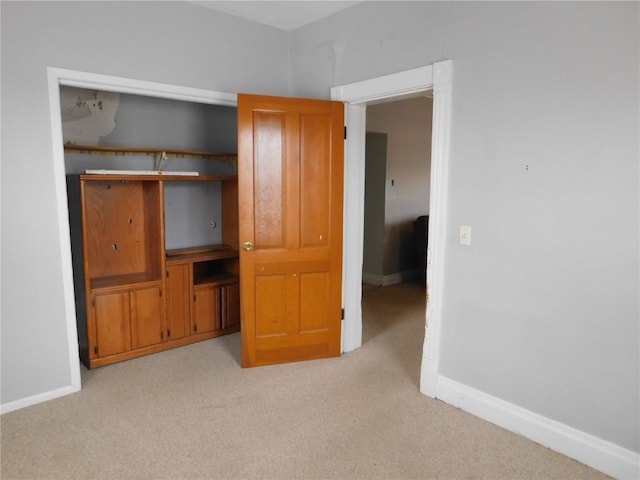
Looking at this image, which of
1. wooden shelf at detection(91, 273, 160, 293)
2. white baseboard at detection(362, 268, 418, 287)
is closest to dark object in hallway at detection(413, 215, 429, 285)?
white baseboard at detection(362, 268, 418, 287)

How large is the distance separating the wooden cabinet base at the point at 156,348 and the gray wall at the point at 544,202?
2.05 meters

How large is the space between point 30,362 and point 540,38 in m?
3.48

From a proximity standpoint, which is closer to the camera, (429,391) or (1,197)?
(1,197)

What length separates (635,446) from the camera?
6.82 feet

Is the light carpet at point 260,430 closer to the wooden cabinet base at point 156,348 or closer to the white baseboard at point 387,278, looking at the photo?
the wooden cabinet base at point 156,348

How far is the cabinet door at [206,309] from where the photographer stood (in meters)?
3.79

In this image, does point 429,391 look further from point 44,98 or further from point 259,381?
point 44,98

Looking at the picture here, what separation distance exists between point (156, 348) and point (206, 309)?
52 centimetres

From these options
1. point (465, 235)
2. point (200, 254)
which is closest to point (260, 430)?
point (465, 235)

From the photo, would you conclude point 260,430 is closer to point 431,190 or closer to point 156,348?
point 156,348

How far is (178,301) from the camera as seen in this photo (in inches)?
145

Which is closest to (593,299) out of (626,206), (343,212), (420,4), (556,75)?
(626,206)

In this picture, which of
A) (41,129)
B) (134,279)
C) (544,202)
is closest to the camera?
(544,202)

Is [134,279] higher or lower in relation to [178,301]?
higher
